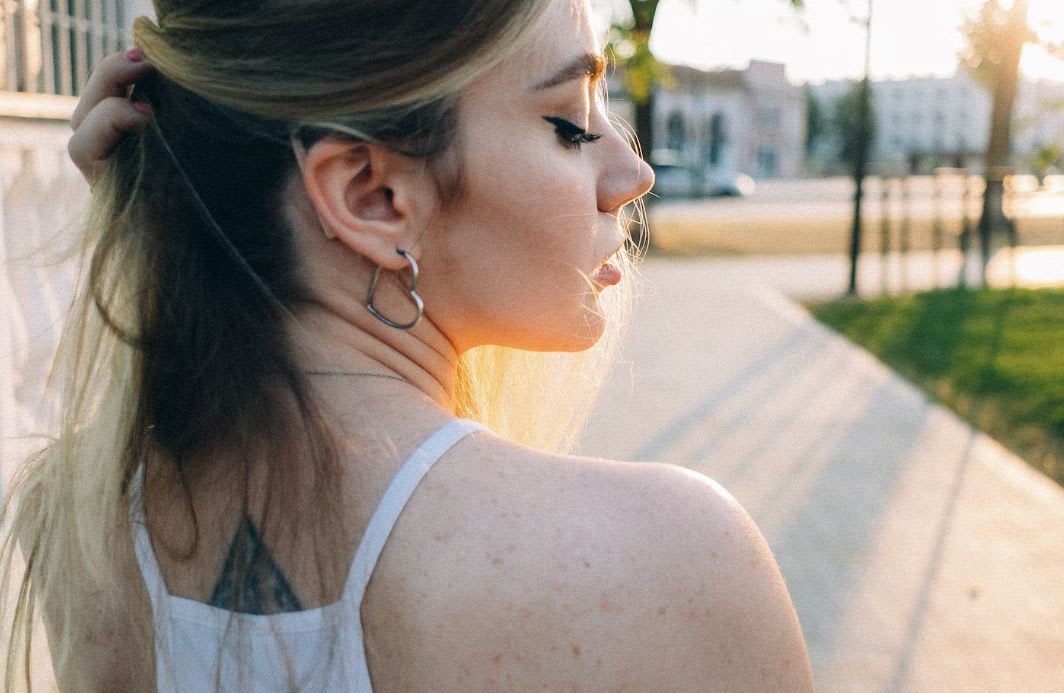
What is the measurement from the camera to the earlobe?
3.75 ft

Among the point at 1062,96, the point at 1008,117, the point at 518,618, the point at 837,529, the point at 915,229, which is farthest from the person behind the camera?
the point at 915,229

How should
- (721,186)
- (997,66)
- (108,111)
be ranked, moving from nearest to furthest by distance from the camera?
(108,111), (997,66), (721,186)

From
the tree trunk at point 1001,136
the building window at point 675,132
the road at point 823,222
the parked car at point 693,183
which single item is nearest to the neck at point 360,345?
the road at point 823,222

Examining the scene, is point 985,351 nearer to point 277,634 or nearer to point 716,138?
point 277,634

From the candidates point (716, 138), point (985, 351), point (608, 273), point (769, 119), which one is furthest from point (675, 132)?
point (608, 273)

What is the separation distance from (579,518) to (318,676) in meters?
0.31

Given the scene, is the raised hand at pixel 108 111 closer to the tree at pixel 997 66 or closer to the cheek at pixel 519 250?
the cheek at pixel 519 250

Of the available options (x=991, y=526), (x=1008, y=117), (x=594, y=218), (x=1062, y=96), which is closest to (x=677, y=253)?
(x=1008, y=117)

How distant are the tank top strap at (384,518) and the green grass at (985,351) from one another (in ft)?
16.5

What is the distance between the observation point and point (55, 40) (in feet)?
14.8

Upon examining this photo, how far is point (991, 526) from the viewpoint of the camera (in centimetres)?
475

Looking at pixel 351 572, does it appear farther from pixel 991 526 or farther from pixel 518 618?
pixel 991 526

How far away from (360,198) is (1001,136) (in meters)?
17.7

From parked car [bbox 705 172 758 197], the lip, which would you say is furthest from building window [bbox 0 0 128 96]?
parked car [bbox 705 172 758 197]
